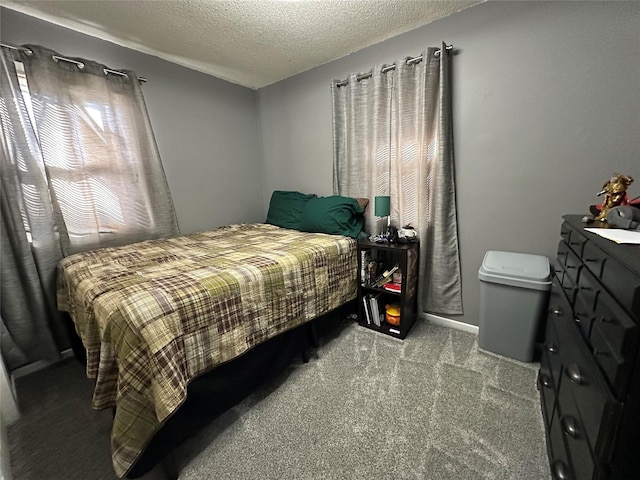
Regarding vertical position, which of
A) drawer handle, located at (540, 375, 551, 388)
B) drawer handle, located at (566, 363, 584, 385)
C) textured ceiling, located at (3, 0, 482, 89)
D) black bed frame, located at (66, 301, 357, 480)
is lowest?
black bed frame, located at (66, 301, 357, 480)

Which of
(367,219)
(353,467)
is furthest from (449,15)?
(353,467)

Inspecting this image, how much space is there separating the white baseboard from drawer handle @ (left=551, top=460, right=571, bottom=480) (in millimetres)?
1161

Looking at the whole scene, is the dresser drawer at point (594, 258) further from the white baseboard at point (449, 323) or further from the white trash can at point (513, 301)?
the white baseboard at point (449, 323)

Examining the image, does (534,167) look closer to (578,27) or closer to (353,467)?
(578,27)

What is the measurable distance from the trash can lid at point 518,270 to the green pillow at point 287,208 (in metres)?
1.63

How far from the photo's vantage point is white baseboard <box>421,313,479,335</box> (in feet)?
6.79

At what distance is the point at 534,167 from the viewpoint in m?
1.70

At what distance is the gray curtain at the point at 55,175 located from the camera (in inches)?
66.5

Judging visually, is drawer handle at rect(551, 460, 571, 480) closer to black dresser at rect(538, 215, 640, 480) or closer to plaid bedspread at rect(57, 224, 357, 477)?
black dresser at rect(538, 215, 640, 480)

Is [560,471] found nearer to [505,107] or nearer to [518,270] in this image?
[518,270]

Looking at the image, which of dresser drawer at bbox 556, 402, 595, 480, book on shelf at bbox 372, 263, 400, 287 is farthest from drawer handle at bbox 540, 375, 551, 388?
book on shelf at bbox 372, 263, 400, 287

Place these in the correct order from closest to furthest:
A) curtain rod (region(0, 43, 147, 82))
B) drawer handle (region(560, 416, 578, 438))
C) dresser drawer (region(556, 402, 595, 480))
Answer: dresser drawer (region(556, 402, 595, 480)) < drawer handle (region(560, 416, 578, 438)) < curtain rod (region(0, 43, 147, 82))

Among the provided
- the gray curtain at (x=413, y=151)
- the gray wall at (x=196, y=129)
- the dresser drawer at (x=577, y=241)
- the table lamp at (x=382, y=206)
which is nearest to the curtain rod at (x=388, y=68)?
the gray curtain at (x=413, y=151)

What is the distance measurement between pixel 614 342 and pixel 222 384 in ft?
4.83
